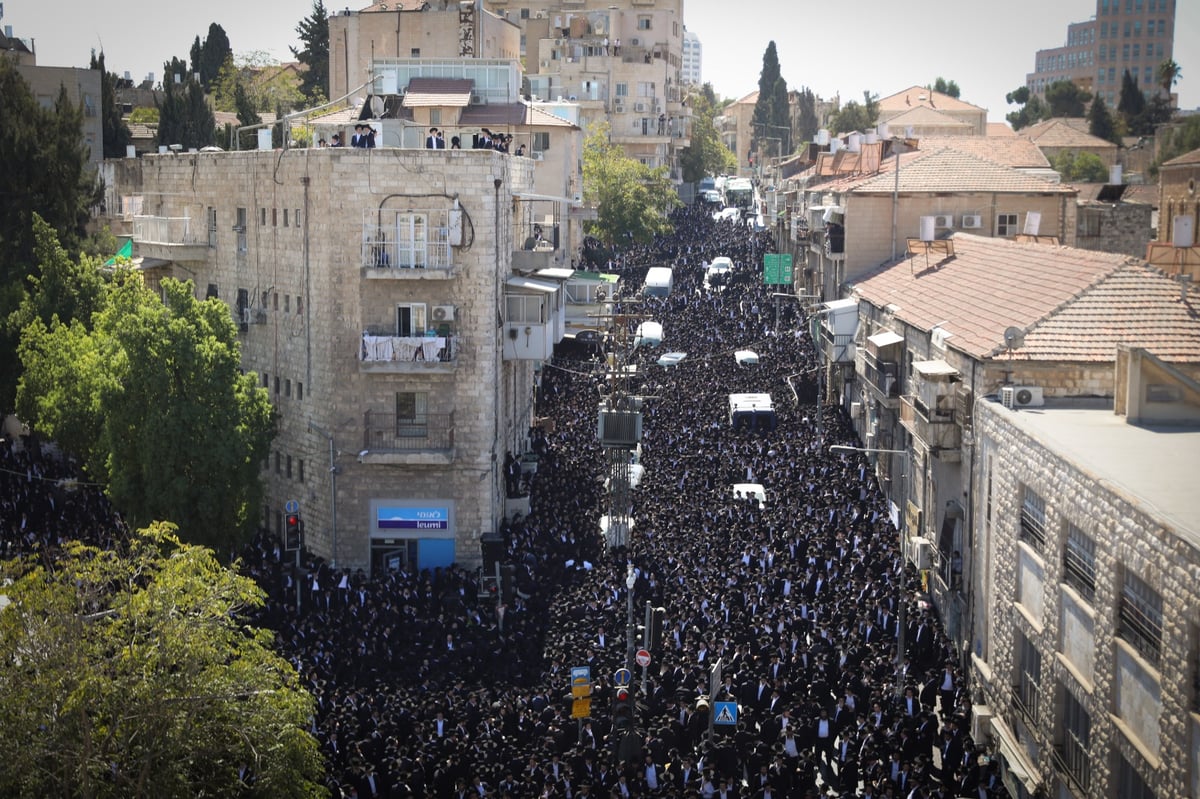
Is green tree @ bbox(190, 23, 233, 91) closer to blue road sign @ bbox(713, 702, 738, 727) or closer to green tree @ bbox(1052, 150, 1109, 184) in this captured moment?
green tree @ bbox(1052, 150, 1109, 184)

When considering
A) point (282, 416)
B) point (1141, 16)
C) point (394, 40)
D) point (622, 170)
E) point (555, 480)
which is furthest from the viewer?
point (1141, 16)

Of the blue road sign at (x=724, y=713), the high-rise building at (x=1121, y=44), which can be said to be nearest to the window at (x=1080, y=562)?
the blue road sign at (x=724, y=713)

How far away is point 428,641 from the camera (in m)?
26.1

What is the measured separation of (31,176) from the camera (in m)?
43.2

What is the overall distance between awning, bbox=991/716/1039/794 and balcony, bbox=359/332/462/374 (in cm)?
1396

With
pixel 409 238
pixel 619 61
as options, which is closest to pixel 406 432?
pixel 409 238

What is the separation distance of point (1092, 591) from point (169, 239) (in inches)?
1052

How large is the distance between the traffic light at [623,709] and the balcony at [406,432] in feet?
37.3

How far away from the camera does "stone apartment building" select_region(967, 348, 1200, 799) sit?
1582 centimetres

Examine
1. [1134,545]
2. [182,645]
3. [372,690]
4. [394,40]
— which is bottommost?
[372,690]

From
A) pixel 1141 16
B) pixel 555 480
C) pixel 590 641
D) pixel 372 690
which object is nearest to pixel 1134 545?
pixel 590 641

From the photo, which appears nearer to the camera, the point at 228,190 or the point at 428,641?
the point at 428,641

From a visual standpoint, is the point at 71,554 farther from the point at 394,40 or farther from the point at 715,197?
the point at 715,197

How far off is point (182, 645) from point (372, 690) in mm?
7061
